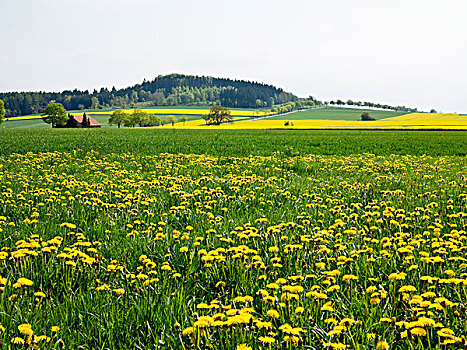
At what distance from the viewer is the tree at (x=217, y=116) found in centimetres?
10619

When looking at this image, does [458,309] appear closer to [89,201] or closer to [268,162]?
[89,201]

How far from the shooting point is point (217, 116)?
106812 millimetres

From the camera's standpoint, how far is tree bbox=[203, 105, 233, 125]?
348 feet

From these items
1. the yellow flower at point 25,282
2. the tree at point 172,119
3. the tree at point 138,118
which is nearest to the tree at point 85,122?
the tree at point 138,118

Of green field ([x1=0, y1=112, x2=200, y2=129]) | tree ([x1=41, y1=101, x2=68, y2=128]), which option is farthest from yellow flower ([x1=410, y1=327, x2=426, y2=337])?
green field ([x1=0, y1=112, x2=200, y2=129])

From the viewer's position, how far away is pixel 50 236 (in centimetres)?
424

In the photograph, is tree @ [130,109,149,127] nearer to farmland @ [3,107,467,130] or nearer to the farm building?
farmland @ [3,107,467,130]

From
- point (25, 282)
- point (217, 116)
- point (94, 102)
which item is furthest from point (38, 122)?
point (25, 282)

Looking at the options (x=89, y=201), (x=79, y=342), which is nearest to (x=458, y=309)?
(x=79, y=342)

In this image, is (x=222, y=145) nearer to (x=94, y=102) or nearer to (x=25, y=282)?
(x=25, y=282)

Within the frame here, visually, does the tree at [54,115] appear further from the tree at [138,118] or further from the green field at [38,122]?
the tree at [138,118]

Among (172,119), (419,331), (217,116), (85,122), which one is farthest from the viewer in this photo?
(172,119)

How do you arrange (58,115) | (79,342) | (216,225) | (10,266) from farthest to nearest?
(58,115) → (216,225) → (10,266) → (79,342)

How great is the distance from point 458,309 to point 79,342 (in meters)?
2.66
